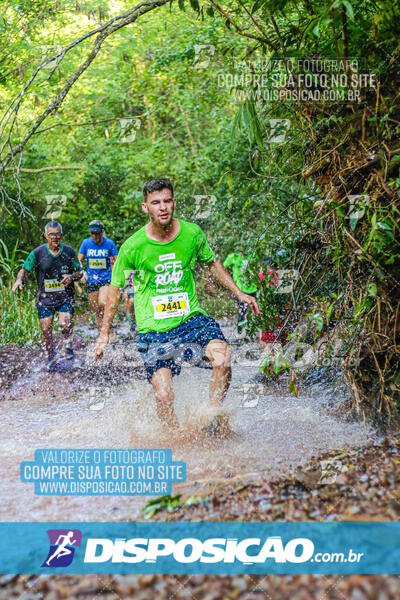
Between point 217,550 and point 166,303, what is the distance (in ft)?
8.37

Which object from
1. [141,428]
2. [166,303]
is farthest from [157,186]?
[141,428]

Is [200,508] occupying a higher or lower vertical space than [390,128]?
lower

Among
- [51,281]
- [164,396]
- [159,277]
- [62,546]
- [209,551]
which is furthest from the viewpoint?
[51,281]

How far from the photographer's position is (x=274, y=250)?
575cm

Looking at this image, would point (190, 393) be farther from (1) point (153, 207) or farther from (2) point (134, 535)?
(2) point (134, 535)

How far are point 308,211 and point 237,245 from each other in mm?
9604

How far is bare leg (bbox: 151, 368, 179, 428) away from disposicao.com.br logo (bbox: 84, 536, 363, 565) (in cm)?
197

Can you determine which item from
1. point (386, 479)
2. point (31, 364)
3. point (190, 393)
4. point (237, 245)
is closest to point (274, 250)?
point (190, 393)

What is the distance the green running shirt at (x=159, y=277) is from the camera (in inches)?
206

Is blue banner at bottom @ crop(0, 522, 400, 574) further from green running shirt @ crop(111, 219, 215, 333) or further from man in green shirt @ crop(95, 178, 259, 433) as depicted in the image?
green running shirt @ crop(111, 219, 215, 333)

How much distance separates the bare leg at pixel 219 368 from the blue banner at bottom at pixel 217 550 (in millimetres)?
1927

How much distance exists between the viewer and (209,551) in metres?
3.00

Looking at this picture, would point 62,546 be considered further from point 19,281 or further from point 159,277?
point 19,281

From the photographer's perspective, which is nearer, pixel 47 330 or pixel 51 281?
pixel 47 330
